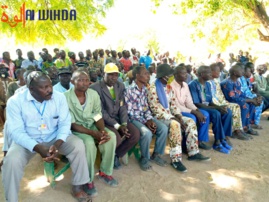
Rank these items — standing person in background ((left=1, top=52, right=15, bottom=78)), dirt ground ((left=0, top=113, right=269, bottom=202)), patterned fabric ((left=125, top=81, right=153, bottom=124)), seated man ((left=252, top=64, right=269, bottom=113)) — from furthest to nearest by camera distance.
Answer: standing person in background ((left=1, top=52, right=15, bottom=78))
seated man ((left=252, top=64, right=269, bottom=113))
patterned fabric ((left=125, top=81, right=153, bottom=124))
dirt ground ((left=0, top=113, right=269, bottom=202))

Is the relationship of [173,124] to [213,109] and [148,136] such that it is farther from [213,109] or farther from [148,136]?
[213,109]

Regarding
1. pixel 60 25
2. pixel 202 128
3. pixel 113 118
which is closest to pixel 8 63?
pixel 60 25

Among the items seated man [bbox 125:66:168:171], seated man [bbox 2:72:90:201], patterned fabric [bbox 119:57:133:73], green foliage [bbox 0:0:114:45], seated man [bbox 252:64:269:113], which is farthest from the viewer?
patterned fabric [bbox 119:57:133:73]

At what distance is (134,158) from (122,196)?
111 cm

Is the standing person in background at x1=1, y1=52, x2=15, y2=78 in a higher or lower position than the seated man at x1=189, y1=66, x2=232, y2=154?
higher

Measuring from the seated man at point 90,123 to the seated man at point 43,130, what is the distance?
20cm

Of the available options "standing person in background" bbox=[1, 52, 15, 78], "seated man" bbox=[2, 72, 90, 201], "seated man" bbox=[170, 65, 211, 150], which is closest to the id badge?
"seated man" bbox=[2, 72, 90, 201]

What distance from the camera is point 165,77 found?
4043 mm

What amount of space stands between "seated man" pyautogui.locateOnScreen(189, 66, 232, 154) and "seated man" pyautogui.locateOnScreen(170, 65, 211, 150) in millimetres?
171

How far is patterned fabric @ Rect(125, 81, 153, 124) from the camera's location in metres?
3.91

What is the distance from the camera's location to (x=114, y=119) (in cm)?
371

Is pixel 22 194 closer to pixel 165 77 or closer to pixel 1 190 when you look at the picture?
pixel 1 190

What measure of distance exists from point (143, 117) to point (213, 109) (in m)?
1.53

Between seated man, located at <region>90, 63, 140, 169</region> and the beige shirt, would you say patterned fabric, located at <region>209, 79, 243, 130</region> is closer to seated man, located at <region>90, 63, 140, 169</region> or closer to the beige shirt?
the beige shirt
